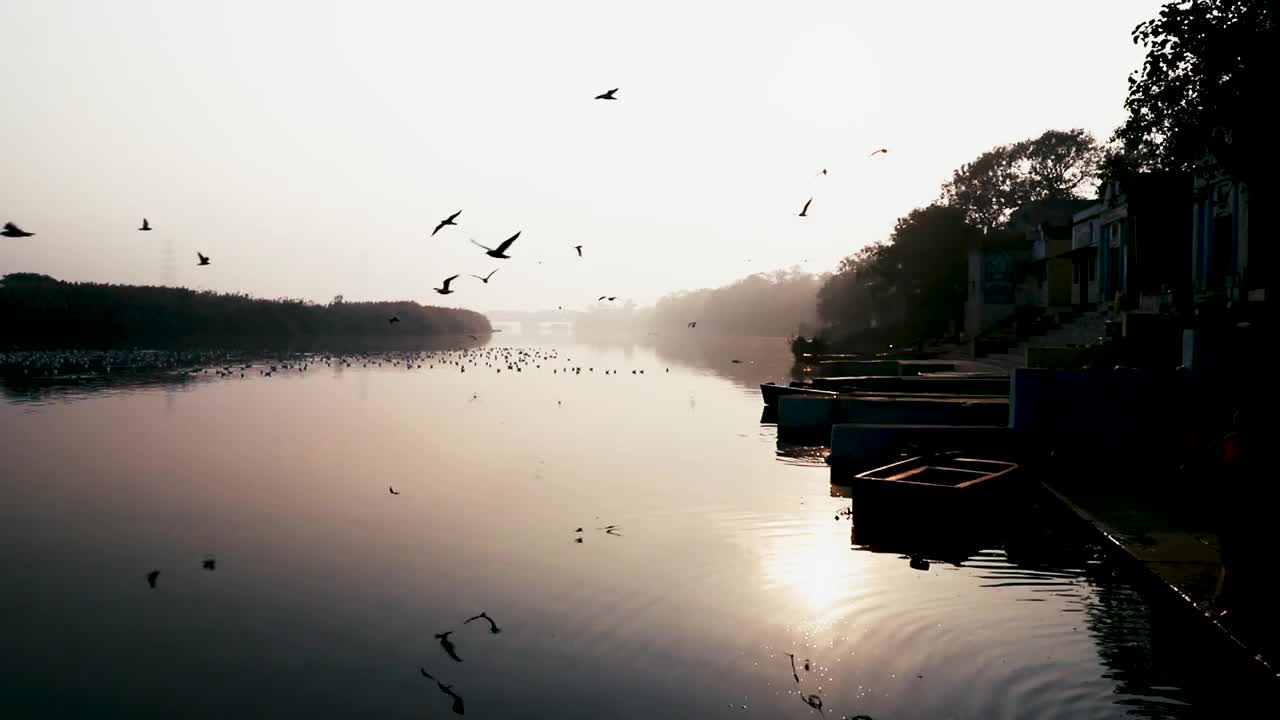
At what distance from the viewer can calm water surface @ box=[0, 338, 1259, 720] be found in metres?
10.8

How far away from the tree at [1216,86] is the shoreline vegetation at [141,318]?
10880 cm

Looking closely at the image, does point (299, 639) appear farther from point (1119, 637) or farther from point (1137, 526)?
point (1137, 526)

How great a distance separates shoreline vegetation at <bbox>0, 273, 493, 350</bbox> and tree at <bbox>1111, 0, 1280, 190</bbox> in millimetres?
108802

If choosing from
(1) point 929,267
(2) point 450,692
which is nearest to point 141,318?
(1) point 929,267

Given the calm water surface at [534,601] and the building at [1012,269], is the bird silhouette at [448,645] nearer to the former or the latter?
the calm water surface at [534,601]

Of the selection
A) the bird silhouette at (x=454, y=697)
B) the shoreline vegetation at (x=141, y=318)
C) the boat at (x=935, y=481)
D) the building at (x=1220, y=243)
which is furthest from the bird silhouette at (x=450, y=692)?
the shoreline vegetation at (x=141, y=318)

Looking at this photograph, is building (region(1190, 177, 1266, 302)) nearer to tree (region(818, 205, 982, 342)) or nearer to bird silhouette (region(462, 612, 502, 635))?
bird silhouette (region(462, 612, 502, 635))

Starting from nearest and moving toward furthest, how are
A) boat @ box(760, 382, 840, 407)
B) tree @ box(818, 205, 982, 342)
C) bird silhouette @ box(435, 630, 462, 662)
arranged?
bird silhouette @ box(435, 630, 462, 662) → boat @ box(760, 382, 840, 407) → tree @ box(818, 205, 982, 342)

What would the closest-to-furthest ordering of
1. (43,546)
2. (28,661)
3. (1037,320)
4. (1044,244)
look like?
(28,661) < (43,546) < (1037,320) < (1044,244)

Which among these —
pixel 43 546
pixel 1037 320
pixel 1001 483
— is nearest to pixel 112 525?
pixel 43 546

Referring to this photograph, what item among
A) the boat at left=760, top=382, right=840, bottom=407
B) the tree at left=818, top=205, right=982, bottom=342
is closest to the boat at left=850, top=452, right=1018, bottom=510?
the boat at left=760, top=382, right=840, bottom=407

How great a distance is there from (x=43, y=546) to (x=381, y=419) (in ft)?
76.4

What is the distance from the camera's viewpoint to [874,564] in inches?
641

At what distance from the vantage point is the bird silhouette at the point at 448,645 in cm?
1213
